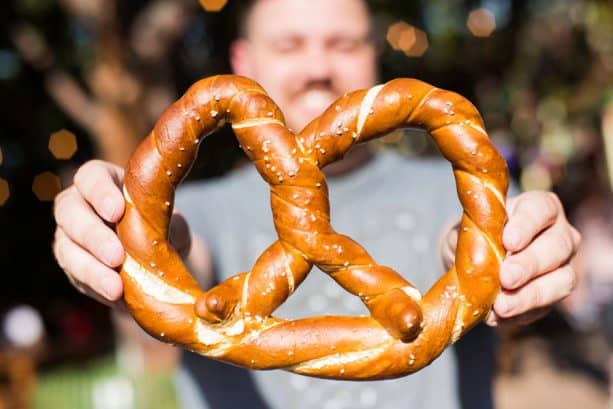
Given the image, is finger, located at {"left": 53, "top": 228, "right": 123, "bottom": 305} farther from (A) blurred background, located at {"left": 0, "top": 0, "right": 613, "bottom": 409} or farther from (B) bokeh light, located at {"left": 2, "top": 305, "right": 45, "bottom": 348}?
(B) bokeh light, located at {"left": 2, "top": 305, "right": 45, "bottom": 348}

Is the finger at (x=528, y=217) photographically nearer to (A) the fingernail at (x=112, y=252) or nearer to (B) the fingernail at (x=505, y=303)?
(B) the fingernail at (x=505, y=303)

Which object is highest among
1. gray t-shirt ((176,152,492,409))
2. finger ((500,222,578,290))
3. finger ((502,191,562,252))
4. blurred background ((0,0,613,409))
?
finger ((502,191,562,252))

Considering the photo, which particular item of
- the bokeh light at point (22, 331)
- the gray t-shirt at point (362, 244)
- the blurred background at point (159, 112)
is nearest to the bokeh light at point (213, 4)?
the blurred background at point (159, 112)

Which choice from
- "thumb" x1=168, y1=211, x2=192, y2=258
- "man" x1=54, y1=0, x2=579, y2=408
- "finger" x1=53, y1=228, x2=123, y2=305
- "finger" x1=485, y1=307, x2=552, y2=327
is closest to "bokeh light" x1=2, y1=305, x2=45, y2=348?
"man" x1=54, y1=0, x2=579, y2=408

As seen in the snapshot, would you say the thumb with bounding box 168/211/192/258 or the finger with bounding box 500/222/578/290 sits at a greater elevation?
the thumb with bounding box 168/211/192/258

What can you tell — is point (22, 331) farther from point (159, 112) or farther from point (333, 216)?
point (333, 216)

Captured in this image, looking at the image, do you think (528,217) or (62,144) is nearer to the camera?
(528,217)

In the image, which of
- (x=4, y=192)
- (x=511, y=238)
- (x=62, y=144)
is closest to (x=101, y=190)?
(x=511, y=238)
